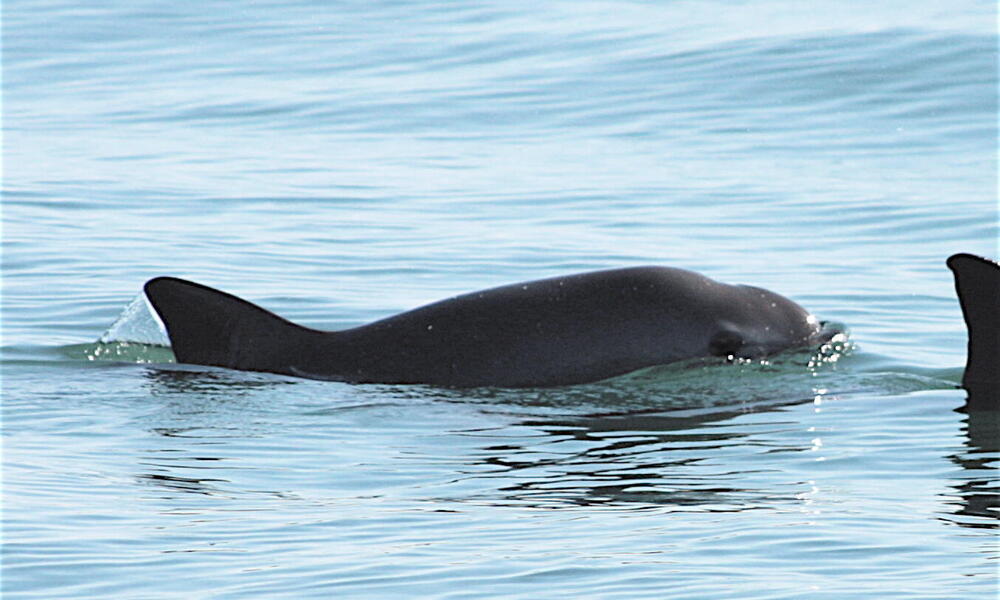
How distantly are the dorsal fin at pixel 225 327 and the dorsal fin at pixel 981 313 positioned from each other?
3.31 meters

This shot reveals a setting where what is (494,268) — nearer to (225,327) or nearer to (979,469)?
(225,327)

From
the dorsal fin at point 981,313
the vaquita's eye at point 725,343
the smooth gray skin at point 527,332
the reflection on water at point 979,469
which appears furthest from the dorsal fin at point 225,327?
the reflection on water at point 979,469

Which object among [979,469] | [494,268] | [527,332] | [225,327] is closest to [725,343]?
[527,332]

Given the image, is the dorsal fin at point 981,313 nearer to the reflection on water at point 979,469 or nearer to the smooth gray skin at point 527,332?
the reflection on water at point 979,469

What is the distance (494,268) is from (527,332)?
4.53 metres

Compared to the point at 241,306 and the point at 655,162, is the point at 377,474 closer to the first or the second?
the point at 241,306

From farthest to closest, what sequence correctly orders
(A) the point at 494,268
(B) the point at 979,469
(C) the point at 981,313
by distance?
(A) the point at 494,268 < (C) the point at 981,313 < (B) the point at 979,469

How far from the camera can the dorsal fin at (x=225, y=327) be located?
35.5 feet

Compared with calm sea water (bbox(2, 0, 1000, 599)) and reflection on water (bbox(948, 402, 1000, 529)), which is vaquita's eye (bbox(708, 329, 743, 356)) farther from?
reflection on water (bbox(948, 402, 1000, 529))

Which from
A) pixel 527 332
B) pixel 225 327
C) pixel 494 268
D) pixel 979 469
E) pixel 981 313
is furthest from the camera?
pixel 494 268

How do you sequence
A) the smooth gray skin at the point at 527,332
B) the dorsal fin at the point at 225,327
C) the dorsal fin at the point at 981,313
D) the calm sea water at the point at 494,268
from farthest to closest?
the dorsal fin at the point at 225,327 → the smooth gray skin at the point at 527,332 → the dorsal fin at the point at 981,313 → the calm sea water at the point at 494,268

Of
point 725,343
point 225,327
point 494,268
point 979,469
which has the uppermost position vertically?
point 494,268

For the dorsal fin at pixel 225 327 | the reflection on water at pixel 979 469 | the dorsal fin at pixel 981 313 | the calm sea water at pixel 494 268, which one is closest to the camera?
the calm sea water at pixel 494 268

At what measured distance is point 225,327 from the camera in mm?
10891
